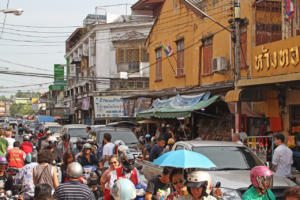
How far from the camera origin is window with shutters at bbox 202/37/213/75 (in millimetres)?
20453


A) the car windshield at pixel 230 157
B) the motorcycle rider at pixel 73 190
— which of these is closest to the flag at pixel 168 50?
the car windshield at pixel 230 157

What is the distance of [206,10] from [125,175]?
15.8m

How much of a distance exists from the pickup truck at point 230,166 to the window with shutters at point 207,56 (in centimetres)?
1157

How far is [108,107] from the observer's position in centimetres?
3488

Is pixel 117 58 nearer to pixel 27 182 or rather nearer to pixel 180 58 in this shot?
pixel 180 58

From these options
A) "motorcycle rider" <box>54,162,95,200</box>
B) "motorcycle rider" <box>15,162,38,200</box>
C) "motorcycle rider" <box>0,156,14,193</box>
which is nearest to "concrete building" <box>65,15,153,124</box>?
"motorcycle rider" <box>0,156,14,193</box>

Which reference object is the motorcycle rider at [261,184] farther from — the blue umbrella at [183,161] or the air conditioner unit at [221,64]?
the air conditioner unit at [221,64]

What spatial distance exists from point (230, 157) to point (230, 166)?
1.03ft

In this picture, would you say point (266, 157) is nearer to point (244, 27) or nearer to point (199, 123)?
point (244, 27)

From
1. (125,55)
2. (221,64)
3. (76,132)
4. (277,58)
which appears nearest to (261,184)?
(277,58)

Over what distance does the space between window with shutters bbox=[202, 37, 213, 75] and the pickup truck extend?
1157cm

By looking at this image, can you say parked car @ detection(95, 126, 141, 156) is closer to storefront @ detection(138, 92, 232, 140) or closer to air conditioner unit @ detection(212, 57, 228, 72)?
storefront @ detection(138, 92, 232, 140)

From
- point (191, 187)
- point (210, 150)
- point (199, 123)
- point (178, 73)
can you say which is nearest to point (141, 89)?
point (178, 73)

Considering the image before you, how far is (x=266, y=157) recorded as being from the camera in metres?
12.8
